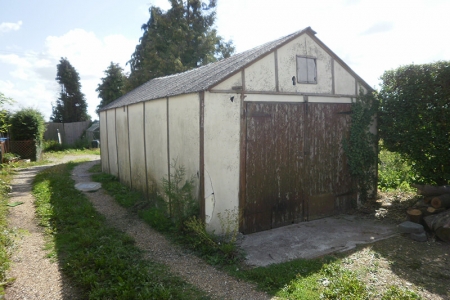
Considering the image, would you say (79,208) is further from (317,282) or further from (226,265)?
(317,282)

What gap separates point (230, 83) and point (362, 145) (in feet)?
13.4

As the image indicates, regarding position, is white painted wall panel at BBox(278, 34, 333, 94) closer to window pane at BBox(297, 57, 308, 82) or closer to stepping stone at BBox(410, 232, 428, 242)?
window pane at BBox(297, 57, 308, 82)

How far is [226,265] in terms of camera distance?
545 cm

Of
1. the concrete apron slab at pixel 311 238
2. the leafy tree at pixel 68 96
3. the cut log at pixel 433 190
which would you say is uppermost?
the leafy tree at pixel 68 96

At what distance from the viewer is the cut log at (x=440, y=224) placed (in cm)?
632

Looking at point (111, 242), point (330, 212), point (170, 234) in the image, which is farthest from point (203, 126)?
point (330, 212)

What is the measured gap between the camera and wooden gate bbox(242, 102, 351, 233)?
272 inches

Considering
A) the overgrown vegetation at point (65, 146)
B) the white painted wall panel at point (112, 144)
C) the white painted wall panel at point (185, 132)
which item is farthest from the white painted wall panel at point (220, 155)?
the overgrown vegetation at point (65, 146)

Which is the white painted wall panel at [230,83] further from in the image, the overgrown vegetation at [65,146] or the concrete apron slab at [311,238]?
the overgrown vegetation at [65,146]

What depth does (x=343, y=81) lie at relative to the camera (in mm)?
8016

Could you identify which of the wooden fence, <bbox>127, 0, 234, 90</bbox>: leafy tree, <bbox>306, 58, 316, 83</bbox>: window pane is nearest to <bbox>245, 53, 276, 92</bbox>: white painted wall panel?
<bbox>306, 58, 316, 83</bbox>: window pane

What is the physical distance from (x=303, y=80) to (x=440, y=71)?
3.13 m

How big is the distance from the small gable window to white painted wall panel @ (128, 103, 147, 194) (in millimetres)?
4540

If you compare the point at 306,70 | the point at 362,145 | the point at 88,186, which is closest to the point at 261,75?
the point at 306,70
